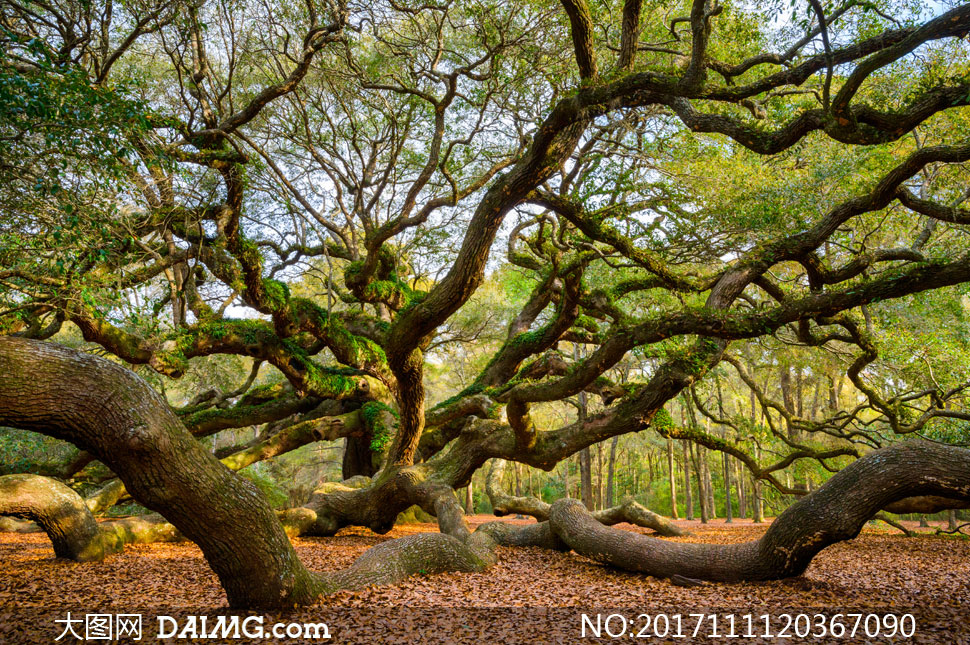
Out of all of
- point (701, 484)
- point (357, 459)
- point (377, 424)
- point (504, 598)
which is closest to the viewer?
point (504, 598)

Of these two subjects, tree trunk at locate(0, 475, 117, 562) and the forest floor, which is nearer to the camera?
the forest floor

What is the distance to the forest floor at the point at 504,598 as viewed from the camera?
344cm

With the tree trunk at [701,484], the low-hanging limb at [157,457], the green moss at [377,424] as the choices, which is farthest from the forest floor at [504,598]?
the tree trunk at [701,484]

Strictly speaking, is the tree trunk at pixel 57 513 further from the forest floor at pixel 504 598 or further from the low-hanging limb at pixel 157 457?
the low-hanging limb at pixel 157 457

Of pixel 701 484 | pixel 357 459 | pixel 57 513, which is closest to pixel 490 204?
pixel 57 513

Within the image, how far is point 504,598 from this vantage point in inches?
180

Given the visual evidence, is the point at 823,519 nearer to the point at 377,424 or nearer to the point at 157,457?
the point at 157,457

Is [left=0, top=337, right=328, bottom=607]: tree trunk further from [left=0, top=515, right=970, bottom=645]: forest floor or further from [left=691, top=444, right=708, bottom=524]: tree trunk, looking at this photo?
[left=691, top=444, right=708, bottom=524]: tree trunk

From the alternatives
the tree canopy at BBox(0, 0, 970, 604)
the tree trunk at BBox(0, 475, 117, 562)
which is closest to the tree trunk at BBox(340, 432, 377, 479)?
the tree canopy at BBox(0, 0, 970, 604)

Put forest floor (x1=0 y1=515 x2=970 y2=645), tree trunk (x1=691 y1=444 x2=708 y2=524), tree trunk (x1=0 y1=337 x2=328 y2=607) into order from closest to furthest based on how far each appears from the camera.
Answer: tree trunk (x1=0 y1=337 x2=328 y2=607) → forest floor (x1=0 y1=515 x2=970 y2=645) → tree trunk (x1=691 y1=444 x2=708 y2=524)

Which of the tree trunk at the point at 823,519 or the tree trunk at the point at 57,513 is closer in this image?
the tree trunk at the point at 823,519

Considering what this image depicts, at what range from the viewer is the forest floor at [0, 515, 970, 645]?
344 cm

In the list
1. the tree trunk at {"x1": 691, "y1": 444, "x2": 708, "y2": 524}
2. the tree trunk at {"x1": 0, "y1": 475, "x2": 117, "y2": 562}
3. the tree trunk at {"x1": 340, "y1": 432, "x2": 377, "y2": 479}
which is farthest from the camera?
the tree trunk at {"x1": 691, "y1": 444, "x2": 708, "y2": 524}

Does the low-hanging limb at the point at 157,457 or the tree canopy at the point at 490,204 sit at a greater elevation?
the tree canopy at the point at 490,204
